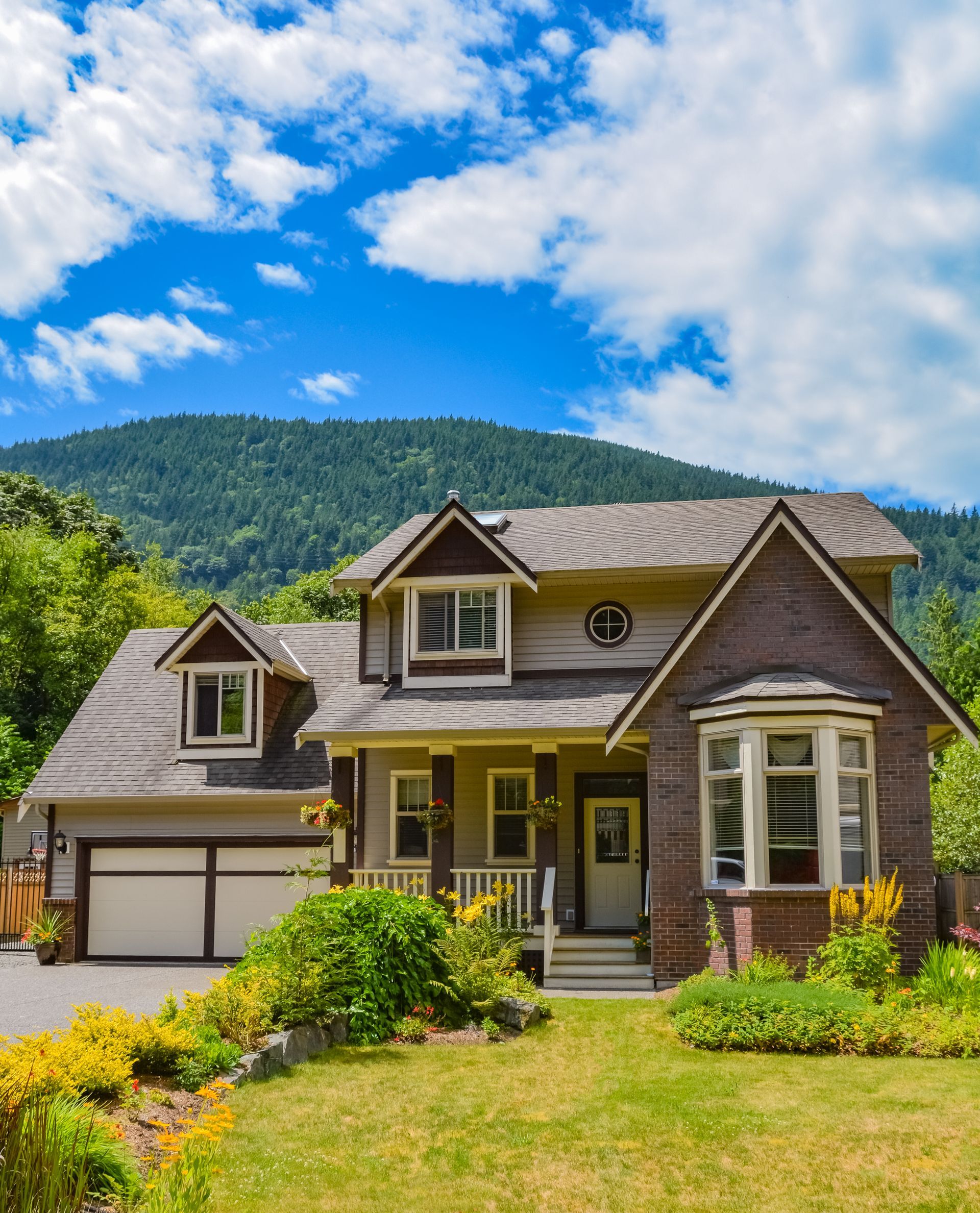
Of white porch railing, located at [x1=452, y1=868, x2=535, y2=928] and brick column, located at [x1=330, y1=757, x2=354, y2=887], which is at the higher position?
brick column, located at [x1=330, y1=757, x2=354, y2=887]

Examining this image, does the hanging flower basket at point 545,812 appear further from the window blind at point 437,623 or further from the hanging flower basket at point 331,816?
the window blind at point 437,623

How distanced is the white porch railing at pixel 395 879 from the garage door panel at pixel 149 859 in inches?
133

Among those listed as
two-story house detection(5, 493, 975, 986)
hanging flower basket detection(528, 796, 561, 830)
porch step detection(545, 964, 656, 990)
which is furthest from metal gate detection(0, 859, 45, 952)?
porch step detection(545, 964, 656, 990)

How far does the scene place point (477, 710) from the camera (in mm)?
17938

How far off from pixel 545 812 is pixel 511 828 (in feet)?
7.49

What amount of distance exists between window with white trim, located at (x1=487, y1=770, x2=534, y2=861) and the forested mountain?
67.0 meters

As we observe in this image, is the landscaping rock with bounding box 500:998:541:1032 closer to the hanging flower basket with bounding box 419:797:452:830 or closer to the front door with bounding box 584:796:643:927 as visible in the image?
the hanging flower basket with bounding box 419:797:452:830

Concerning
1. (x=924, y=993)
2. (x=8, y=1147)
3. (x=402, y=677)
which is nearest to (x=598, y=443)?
(x=402, y=677)

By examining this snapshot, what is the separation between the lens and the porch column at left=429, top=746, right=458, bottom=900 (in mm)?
17250

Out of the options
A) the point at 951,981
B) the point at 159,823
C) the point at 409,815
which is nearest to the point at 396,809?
the point at 409,815

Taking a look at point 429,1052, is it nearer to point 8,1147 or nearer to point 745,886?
point 745,886

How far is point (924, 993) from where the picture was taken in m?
12.3

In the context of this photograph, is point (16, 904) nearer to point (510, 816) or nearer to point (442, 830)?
point (442, 830)

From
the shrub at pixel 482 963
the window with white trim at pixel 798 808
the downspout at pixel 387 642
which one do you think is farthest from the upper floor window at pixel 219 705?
the window with white trim at pixel 798 808
